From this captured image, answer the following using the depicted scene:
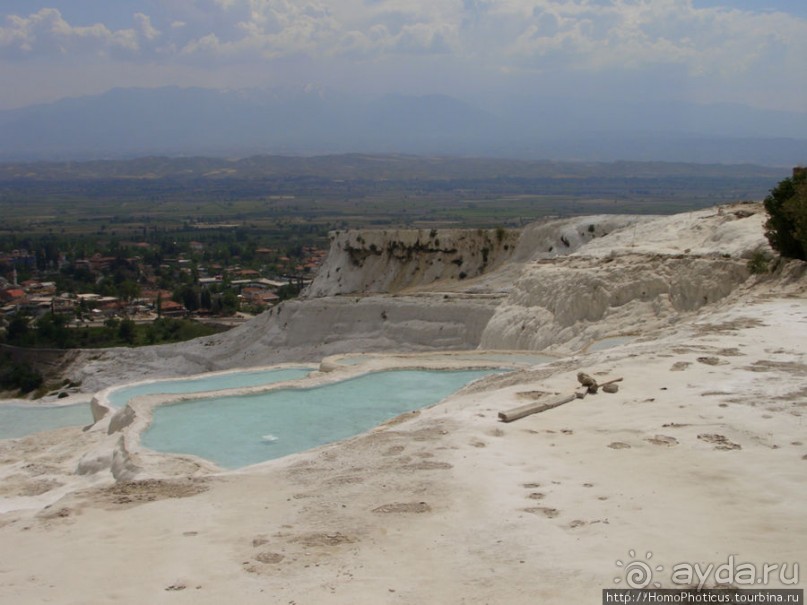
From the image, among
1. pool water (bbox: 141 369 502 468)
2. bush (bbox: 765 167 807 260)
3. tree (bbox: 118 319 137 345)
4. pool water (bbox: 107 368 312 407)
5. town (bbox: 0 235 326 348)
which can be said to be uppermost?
bush (bbox: 765 167 807 260)

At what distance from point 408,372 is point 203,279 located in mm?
66506

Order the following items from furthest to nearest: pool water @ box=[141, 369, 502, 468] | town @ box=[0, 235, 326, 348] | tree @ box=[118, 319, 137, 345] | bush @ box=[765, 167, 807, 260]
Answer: town @ box=[0, 235, 326, 348] < tree @ box=[118, 319, 137, 345] < bush @ box=[765, 167, 807, 260] < pool water @ box=[141, 369, 502, 468]

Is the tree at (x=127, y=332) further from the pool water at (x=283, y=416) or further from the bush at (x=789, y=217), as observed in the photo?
the bush at (x=789, y=217)

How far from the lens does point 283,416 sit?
1395cm

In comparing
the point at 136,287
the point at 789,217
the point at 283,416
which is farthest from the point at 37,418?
the point at 136,287

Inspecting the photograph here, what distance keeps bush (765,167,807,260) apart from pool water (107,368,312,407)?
10280mm

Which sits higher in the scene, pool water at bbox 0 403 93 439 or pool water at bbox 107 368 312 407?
pool water at bbox 107 368 312 407

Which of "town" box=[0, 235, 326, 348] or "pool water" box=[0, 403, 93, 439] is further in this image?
"town" box=[0, 235, 326, 348]

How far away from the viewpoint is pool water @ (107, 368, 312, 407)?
60.3ft


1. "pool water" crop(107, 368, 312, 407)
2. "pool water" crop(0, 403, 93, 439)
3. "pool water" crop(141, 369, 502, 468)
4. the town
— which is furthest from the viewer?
the town

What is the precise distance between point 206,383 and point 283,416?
17.5 ft

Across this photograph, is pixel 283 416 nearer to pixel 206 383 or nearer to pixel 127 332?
pixel 206 383

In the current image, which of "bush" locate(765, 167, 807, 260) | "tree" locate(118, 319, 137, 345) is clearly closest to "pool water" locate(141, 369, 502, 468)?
"bush" locate(765, 167, 807, 260)

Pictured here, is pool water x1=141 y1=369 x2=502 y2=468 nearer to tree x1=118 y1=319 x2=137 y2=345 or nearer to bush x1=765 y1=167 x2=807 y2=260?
bush x1=765 y1=167 x2=807 y2=260
